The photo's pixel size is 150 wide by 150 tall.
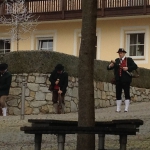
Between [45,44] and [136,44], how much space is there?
16.0 feet

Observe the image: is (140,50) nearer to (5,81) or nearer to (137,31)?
(137,31)

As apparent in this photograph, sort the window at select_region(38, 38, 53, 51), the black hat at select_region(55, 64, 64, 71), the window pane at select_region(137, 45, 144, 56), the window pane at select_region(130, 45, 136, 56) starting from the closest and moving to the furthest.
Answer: the black hat at select_region(55, 64, 64, 71), the window pane at select_region(137, 45, 144, 56), the window pane at select_region(130, 45, 136, 56), the window at select_region(38, 38, 53, 51)

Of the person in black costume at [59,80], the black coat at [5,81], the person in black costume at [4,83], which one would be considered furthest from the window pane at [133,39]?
the black coat at [5,81]

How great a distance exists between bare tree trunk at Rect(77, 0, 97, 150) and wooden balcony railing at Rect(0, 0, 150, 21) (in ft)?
70.7

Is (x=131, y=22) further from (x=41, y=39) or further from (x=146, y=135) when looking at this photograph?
(x=146, y=135)

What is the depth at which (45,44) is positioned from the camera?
33.0 meters

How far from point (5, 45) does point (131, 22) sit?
701cm

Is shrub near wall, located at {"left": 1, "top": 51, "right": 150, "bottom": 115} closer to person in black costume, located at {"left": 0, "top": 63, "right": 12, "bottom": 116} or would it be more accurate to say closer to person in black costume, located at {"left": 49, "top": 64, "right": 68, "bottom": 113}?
person in black costume, located at {"left": 49, "top": 64, "right": 68, "bottom": 113}

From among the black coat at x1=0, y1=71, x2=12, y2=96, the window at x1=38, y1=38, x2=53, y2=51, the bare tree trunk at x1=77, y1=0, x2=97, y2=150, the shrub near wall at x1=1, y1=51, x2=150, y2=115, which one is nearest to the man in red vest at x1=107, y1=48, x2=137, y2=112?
the black coat at x1=0, y1=71, x2=12, y2=96

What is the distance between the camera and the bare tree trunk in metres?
8.18

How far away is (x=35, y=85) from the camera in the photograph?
68.2ft

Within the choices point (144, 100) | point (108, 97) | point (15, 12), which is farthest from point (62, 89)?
point (15, 12)

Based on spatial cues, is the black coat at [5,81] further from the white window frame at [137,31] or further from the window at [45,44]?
the window at [45,44]

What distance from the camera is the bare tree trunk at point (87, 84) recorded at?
8180 mm
